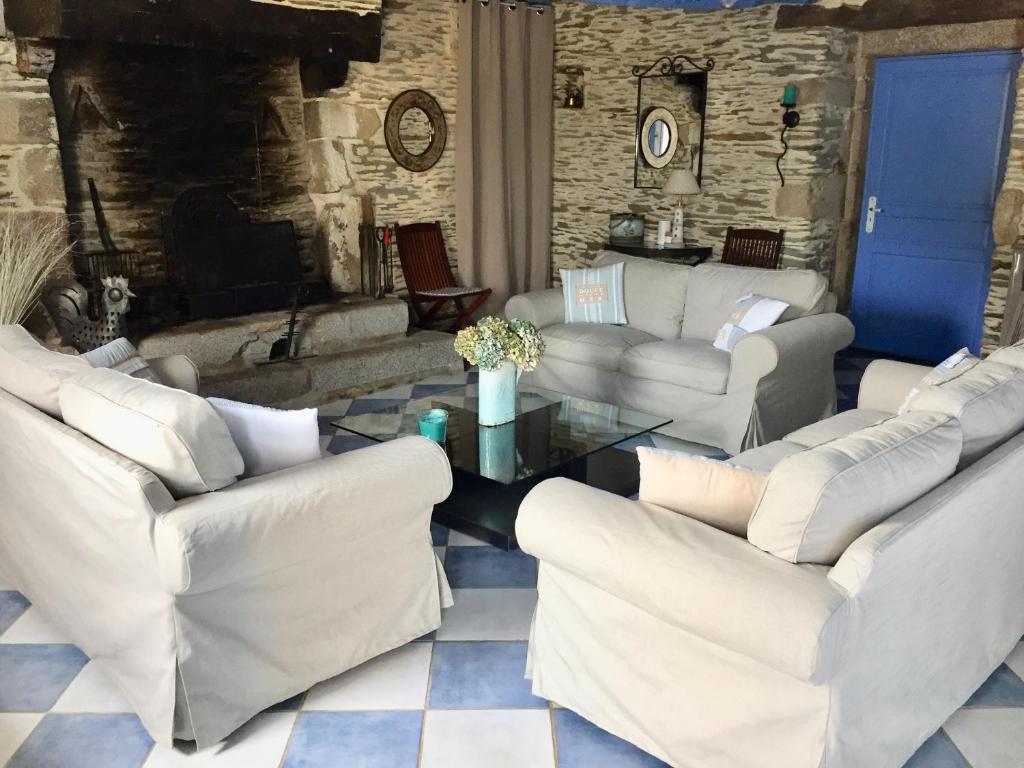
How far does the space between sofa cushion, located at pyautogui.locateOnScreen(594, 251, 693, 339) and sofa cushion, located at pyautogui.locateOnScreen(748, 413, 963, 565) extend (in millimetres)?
2885

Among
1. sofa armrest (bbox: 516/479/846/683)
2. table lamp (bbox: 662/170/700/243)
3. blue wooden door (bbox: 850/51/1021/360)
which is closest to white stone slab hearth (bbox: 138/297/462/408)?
table lamp (bbox: 662/170/700/243)

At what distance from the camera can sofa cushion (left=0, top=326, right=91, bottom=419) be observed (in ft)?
8.54

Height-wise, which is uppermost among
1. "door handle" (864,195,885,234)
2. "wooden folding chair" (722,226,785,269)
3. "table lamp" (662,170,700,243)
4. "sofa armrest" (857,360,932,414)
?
"table lamp" (662,170,700,243)

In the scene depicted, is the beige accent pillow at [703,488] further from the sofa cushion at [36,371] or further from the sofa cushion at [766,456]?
the sofa cushion at [36,371]

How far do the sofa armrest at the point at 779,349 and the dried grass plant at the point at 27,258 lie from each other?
10.7 feet

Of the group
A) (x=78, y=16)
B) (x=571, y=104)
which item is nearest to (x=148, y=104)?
(x=78, y=16)

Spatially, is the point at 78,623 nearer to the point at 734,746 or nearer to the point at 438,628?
the point at 438,628

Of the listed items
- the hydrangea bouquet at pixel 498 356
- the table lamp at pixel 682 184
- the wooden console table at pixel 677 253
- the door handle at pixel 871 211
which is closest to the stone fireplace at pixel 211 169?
the wooden console table at pixel 677 253

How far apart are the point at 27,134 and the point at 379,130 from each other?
2.39 metres

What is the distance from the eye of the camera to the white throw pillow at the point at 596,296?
16.7ft

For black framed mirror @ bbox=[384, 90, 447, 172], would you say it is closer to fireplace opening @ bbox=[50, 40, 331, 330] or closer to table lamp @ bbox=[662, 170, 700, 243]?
fireplace opening @ bbox=[50, 40, 331, 330]

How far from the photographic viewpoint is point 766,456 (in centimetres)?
307

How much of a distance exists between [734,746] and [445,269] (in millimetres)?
5109

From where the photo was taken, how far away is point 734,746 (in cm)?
200
